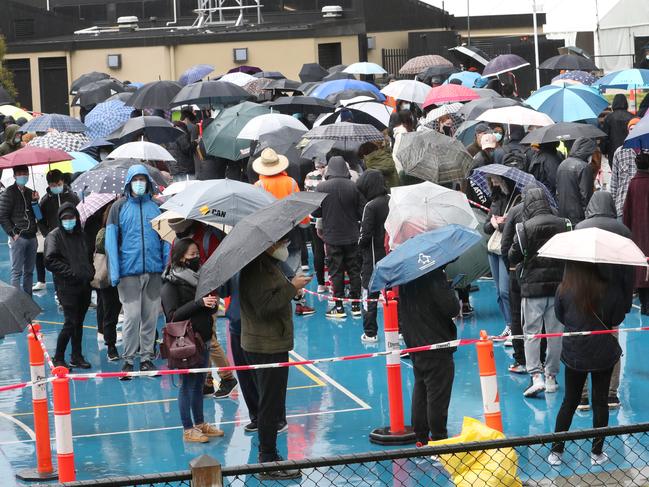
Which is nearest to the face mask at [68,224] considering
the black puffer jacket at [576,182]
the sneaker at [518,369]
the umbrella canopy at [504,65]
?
the sneaker at [518,369]

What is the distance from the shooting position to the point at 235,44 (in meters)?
39.9

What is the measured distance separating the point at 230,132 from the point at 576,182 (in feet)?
20.1

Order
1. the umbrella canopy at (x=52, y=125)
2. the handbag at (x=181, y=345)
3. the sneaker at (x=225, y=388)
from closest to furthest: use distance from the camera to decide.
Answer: the handbag at (x=181, y=345) < the sneaker at (x=225, y=388) < the umbrella canopy at (x=52, y=125)

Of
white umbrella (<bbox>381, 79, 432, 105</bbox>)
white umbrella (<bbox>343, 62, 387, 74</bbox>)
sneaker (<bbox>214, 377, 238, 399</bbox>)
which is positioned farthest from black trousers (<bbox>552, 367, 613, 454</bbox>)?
white umbrella (<bbox>343, 62, 387, 74</bbox>)

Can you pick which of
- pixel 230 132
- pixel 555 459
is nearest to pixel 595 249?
pixel 555 459

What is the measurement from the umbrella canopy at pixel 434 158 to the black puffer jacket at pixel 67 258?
4207mm

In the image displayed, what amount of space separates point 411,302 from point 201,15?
34048 mm

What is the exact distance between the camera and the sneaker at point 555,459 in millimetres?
10422

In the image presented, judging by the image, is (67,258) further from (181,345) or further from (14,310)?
(14,310)

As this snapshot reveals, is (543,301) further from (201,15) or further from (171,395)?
(201,15)

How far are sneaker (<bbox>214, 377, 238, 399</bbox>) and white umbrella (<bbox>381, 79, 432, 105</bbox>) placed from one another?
11.8 m

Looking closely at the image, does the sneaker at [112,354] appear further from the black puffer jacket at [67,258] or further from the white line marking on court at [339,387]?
the white line marking on court at [339,387]

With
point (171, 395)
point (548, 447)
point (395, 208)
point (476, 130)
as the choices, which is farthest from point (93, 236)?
point (548, 447)

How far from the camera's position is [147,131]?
66.6ft
